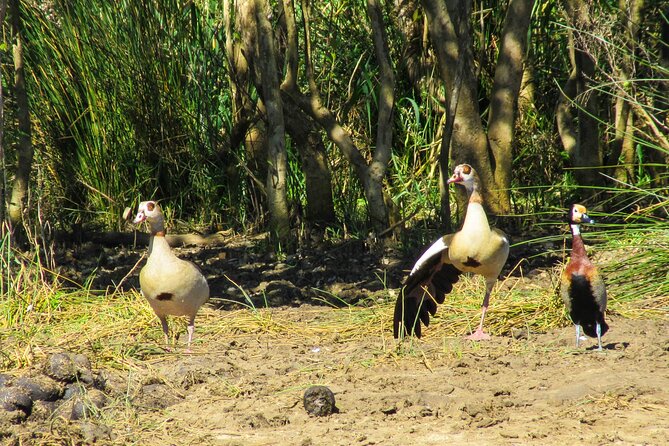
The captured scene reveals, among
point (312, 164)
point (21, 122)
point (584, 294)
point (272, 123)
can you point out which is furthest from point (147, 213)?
point (312, 164)

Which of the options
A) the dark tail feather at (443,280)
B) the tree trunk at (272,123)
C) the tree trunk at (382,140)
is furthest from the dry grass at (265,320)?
the tree trunk at (272,123)

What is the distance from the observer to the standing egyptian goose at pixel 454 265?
5445mm

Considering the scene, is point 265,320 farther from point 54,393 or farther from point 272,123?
point 272,123

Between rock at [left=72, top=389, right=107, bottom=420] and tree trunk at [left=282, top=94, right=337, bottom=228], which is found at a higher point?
tree trunk at [left=282, top=94, right=337, bottom=228]

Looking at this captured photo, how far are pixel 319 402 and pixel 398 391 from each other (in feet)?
1.48

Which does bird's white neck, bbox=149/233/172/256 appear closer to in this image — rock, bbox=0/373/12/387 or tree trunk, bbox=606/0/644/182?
rock, bbox=0/373/12/387

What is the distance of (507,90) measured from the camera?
7.47m

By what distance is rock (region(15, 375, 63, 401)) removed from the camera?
4.30 meters

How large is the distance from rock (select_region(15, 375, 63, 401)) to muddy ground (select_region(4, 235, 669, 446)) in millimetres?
226

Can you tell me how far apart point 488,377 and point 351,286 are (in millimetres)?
2247

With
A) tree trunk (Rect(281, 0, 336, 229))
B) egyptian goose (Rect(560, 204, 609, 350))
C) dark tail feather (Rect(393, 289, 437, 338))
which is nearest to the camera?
egyptian goose (Rect(560, 204, 609, 350))

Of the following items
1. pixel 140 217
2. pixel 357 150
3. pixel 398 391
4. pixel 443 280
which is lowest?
pixel 398 391

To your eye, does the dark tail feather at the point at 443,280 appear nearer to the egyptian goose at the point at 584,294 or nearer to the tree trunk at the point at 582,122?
the egyptian goose at the point at 584,294

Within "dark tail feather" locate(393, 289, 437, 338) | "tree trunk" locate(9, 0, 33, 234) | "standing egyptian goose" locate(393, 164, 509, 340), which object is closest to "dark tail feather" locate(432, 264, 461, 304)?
"standing egyptian goose" locate(393, 164, 509, 340)
